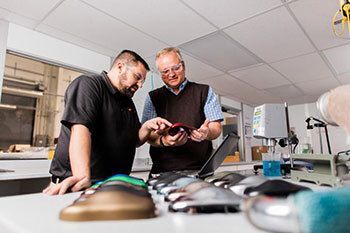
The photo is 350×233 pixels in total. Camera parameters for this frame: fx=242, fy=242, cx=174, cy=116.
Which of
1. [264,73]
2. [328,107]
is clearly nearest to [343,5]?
[328,107]

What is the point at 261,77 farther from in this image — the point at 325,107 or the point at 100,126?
the point at 325,107

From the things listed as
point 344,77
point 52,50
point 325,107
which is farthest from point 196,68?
point 325,107

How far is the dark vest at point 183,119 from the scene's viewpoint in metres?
1.38

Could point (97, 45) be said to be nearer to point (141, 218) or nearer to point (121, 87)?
point (121, 87)

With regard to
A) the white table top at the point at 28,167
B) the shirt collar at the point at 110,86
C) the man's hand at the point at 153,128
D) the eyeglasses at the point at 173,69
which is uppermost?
the eyeglasses at the point at 173,69

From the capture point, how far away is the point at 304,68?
3928mm

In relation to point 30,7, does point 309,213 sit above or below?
below

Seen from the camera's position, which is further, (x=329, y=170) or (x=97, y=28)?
(x=97, y=28)

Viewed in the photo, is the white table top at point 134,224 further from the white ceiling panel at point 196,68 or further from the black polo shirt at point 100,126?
the white ceiling panel at point 196,68

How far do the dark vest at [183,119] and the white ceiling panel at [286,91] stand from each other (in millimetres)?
4050

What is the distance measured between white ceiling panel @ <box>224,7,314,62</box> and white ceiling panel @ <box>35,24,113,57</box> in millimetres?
1625

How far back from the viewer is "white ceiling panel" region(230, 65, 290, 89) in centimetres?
403

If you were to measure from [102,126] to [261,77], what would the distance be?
3841 mm

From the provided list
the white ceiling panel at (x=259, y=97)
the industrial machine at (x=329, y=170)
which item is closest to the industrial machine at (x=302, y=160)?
the industrial machine at (x=329, y=170)
